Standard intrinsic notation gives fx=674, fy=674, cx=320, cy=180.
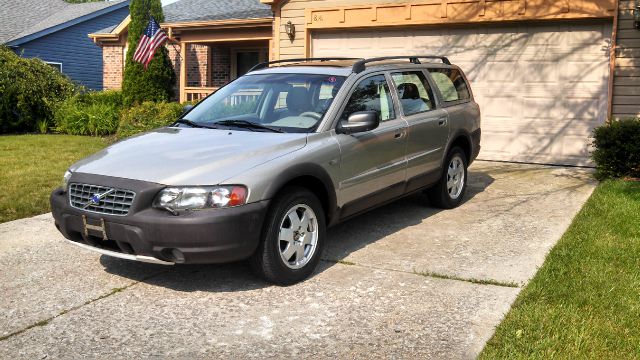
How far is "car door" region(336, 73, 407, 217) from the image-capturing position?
573 centimetres

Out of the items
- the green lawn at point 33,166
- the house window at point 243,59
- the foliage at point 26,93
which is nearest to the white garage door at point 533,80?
the green lawn at point 33,166

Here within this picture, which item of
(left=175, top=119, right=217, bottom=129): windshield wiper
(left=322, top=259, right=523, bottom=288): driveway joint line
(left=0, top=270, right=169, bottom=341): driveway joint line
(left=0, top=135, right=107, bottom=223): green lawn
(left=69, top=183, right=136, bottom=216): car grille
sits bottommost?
(left=0, top=270, right=169, bottom=341): driveway joint line

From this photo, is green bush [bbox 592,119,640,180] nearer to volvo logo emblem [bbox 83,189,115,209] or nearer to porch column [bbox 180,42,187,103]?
volvo logo emblem [bbox 83,189,115,209]

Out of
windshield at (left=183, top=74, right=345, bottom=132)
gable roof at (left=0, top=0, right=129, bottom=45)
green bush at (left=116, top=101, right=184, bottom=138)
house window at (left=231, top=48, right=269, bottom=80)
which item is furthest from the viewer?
gable roof at (left=0, top=0, right=129, bottom=45)

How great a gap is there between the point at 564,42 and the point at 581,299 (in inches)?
293

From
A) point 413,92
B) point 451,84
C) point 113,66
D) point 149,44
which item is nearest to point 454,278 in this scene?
point 413,92

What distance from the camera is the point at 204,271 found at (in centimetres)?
546

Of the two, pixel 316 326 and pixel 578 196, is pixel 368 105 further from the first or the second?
pixel 578 196

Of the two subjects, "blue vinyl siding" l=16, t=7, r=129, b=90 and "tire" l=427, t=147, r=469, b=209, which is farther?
"blue vinyl siding" l=16, t=7, r=129, b=90

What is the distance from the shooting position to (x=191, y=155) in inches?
194

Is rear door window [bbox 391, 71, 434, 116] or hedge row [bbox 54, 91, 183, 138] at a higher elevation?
rear door window [bbox 391, 71, 434, 116]

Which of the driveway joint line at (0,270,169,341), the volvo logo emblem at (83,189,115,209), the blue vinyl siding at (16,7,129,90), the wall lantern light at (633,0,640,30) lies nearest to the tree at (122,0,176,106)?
the blue vinyl siding at (16,7,129,90)

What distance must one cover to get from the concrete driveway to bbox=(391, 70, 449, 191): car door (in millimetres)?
590

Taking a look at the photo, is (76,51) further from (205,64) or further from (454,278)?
(454,278)
